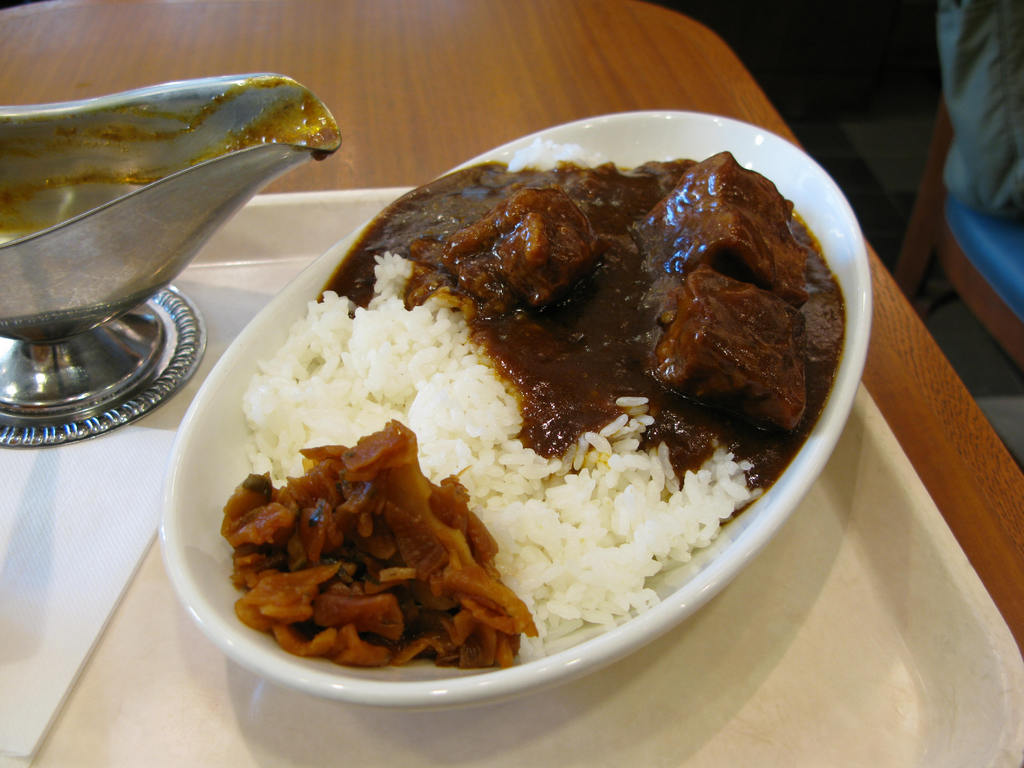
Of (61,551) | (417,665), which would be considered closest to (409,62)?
(61,551)

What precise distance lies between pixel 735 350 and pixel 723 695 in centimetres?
69

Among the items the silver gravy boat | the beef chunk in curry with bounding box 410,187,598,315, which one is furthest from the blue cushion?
the silver gravy boat

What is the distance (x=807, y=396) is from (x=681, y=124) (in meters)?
1.19

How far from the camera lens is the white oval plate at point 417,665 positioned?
1217 mm

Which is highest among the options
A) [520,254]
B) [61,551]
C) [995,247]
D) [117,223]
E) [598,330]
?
[117,223]

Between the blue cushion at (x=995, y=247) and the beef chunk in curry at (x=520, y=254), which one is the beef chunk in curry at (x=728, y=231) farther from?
the blue cushion at (x=995, y=247)

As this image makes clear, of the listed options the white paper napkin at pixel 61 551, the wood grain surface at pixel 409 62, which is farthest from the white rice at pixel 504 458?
the wood grain surface at pixel 409 62

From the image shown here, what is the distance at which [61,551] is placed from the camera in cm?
167

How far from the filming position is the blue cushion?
2.69 m

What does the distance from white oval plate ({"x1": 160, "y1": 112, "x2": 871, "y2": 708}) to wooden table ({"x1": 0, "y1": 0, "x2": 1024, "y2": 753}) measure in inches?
21.0

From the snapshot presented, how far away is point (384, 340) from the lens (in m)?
1.91

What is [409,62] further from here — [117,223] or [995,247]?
[995,247]

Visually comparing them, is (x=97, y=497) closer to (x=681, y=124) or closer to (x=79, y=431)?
(x=79, y=431)

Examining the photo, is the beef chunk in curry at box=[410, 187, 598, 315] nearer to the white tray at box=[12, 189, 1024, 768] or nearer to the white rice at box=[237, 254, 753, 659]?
the white rice at box=[237, 254, 753, 659]
